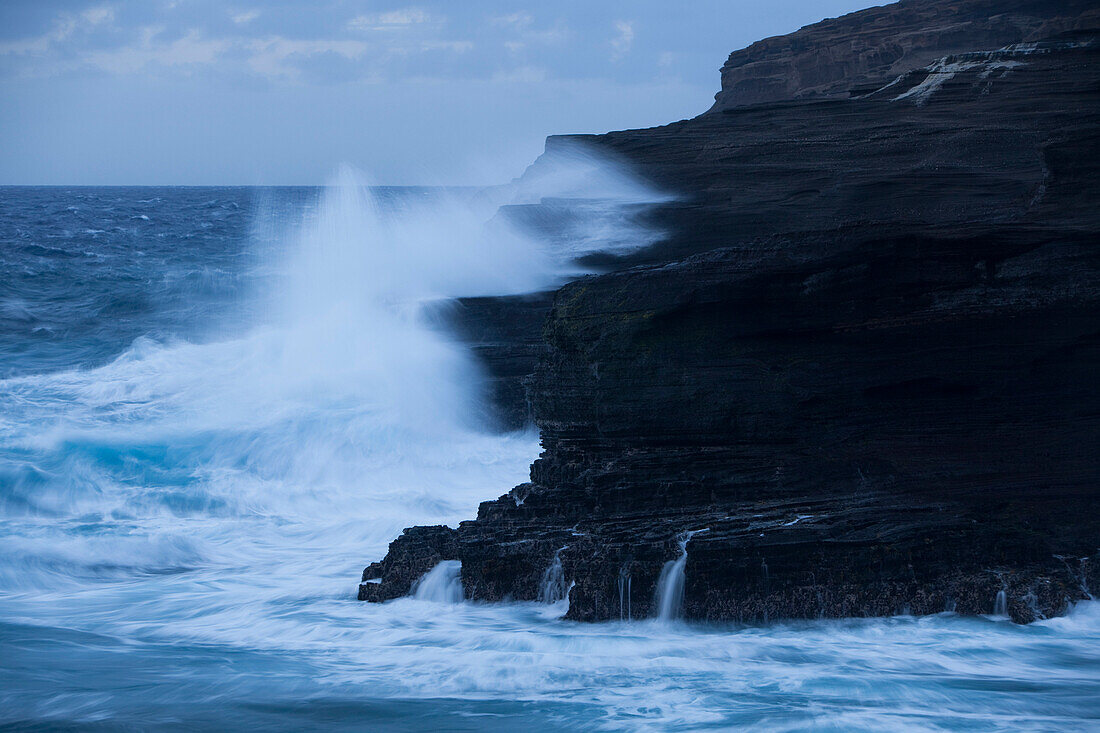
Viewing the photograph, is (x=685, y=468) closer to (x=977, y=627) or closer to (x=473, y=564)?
(x=473, y=564)

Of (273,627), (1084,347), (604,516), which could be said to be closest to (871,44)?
(1084,347)

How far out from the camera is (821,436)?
22.3 ft

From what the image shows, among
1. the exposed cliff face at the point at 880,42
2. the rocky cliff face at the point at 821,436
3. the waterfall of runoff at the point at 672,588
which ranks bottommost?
the waterfall of runoff at the point at 672,588

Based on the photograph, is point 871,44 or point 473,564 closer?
point 473,564

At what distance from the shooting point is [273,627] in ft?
22.2

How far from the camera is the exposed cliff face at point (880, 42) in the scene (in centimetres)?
1769

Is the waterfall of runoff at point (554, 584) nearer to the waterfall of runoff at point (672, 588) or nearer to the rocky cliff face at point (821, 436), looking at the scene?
the rocky cliff face at point (821, 436)

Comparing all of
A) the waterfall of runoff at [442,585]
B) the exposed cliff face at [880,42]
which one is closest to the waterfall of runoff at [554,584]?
the waterfall of runoff at [442,585]

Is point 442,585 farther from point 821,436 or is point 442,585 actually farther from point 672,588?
point 821,436

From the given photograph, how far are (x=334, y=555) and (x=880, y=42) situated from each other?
694 inches

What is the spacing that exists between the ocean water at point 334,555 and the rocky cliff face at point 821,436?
30cm

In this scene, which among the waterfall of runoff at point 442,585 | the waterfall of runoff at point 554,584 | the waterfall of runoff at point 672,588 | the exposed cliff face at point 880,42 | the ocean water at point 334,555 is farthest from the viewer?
the exposed cliff face at point 880,42

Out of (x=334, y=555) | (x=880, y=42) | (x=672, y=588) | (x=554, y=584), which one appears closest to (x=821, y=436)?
(x=672, y=588)

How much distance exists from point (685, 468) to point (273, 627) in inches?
123
